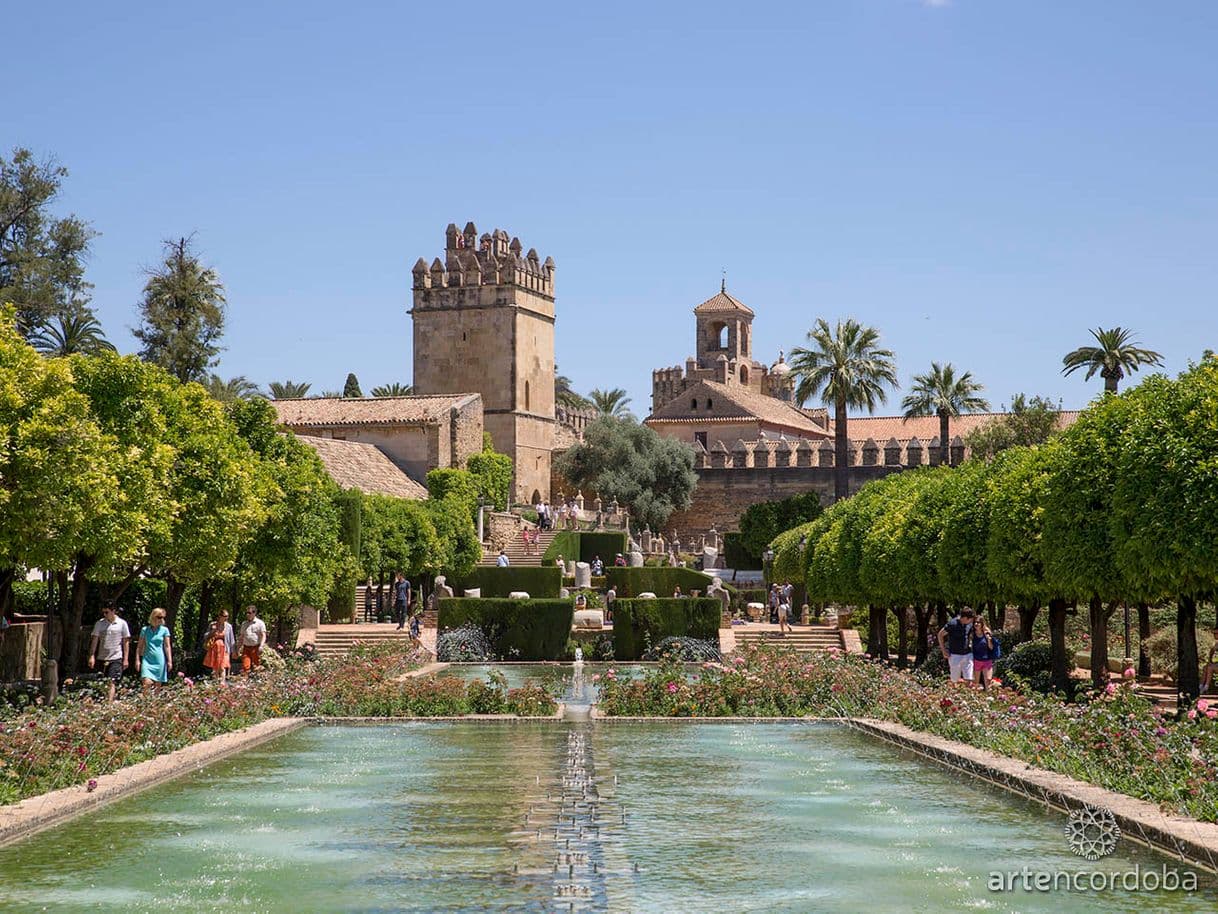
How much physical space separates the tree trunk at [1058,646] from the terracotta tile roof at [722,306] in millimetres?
74013

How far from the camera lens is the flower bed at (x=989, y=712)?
413 inches

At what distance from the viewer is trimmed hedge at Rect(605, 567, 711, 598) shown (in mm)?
45656

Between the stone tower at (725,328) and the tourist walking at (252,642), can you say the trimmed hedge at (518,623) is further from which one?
the stone tower at (725,328)

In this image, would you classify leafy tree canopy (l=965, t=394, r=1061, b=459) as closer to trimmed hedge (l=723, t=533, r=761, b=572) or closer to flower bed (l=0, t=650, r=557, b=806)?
trimmed hedge (l=723, t=533, r=761, b=572)

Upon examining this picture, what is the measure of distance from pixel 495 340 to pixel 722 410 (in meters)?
16.2

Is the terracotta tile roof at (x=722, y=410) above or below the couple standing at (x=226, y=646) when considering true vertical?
above

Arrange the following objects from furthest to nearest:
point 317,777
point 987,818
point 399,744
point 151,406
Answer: point 151,406 → point 399,744 → point 317,777 → point 987,818

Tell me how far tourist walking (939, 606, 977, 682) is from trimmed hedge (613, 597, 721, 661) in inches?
571

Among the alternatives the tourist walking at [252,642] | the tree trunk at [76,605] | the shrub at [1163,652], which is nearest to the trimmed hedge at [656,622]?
the shrub at [1163,652]

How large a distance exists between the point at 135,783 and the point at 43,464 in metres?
5.05

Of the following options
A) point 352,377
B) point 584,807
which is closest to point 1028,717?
point 584,807

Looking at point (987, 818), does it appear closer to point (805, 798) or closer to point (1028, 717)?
point (805, 798)

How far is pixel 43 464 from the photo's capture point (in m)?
15.2

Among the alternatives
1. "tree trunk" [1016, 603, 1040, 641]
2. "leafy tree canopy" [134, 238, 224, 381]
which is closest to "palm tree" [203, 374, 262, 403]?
"leafy tree canopy" [134, 238, 224, 381]
